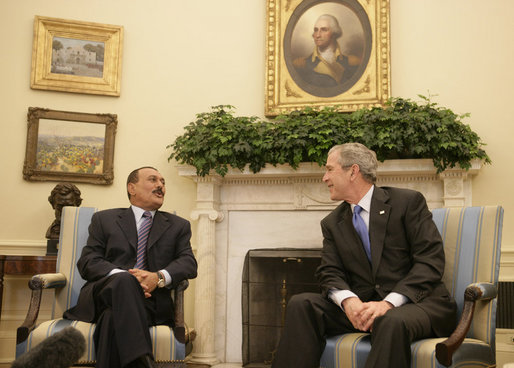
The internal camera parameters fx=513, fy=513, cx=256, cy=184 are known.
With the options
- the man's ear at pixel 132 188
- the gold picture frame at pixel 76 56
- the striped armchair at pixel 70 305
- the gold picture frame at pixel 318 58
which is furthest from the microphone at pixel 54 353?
the gold picture frame at pixel 76 56

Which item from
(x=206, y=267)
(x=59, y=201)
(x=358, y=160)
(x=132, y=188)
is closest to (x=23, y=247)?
(x=59, y=201)

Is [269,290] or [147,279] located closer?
[147,279]

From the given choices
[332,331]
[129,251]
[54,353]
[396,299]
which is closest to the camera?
[54,353]

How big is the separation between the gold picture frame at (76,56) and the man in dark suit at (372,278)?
9.90 feet

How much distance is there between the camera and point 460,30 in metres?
4.78

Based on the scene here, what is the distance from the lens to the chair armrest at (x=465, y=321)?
7.11 feet

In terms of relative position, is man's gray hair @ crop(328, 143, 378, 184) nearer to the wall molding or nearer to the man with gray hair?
the man with gray hair

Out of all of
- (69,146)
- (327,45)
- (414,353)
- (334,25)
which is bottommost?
(414,353)

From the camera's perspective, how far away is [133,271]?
116 inches

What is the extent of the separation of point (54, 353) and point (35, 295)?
85.3 inches

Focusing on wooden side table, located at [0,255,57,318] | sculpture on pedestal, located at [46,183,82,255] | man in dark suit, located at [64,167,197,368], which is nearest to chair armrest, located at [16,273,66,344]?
man in dark suit, located at [64,167,197,368]

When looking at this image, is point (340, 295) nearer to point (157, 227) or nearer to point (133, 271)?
point (133, 271)

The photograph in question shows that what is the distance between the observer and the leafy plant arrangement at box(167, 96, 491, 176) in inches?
160

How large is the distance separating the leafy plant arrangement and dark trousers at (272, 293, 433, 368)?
5.94 feet
